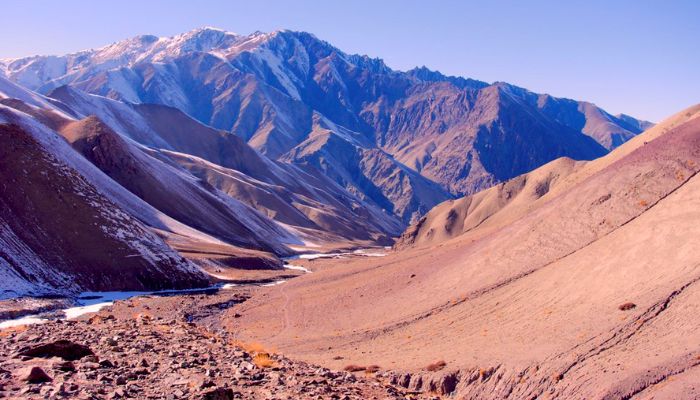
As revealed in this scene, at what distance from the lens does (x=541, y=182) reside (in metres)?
102

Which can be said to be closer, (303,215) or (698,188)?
(698,188)

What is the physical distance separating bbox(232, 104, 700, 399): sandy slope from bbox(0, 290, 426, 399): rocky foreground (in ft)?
22.5

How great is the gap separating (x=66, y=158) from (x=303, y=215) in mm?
102754

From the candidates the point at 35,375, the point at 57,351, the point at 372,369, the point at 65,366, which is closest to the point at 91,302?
the point at 372,369

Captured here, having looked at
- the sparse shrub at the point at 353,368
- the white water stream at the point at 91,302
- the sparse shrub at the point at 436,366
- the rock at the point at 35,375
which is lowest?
the white water stream at the point at 91,302

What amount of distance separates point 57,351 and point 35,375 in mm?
2413

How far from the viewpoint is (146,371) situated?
14359 mm

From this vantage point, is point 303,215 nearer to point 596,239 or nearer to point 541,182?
point 541,182

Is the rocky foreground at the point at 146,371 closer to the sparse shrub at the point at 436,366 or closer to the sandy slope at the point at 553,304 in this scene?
the sparse shrub at the point at 436,366

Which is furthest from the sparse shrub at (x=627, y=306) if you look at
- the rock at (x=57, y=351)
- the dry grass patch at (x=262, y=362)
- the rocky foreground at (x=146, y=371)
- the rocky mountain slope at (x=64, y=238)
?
the rocky mountain slope at (x=64, y=238)

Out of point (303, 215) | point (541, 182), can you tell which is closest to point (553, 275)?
point (541, 182)

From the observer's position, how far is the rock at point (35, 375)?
12344mm

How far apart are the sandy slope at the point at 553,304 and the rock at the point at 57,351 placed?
12723 mm

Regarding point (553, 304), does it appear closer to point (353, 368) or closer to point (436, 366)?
point (436, 366)
